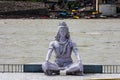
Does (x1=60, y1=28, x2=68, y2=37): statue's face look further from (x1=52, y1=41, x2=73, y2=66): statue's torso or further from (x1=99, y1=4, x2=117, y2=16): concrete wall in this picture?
(x1=99, y1=4, x2=117, y2=16): concrete wall

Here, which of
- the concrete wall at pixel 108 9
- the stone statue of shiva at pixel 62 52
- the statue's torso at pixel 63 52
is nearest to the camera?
the stone statue of shiva at pixel 62 52

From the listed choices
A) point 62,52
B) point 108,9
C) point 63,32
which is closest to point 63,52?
point 62,52

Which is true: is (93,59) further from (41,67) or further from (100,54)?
(41,67)

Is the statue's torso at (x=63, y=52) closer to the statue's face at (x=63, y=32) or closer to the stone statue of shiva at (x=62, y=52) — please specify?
the stone statue of shiva at (x=62, y=52)

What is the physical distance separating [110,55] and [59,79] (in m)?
9.67

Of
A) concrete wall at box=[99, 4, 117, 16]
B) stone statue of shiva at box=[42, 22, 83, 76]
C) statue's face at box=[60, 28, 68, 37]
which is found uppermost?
statue's face at box=[60, 28, 68, 37]

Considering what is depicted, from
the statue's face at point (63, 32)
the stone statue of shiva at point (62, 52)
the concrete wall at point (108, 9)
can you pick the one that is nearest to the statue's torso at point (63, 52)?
the stone statue of shiva at point (62, 52)

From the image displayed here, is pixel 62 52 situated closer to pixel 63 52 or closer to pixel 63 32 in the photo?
pixel 63 52

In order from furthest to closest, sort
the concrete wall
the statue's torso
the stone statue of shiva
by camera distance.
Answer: the concrete wall
the statue's torso
the stone statue of shiva

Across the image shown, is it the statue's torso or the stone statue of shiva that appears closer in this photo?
the stone statue of shiva

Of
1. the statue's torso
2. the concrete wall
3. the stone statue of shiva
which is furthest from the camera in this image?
the concrete wall

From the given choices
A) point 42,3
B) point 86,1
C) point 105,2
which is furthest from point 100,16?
point 86,1

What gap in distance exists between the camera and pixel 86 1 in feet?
288

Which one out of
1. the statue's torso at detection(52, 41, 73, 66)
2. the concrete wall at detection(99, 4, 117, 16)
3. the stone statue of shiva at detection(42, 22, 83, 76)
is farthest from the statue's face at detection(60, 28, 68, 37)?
the concrete wall at detection(99, 4, 117, 16)
